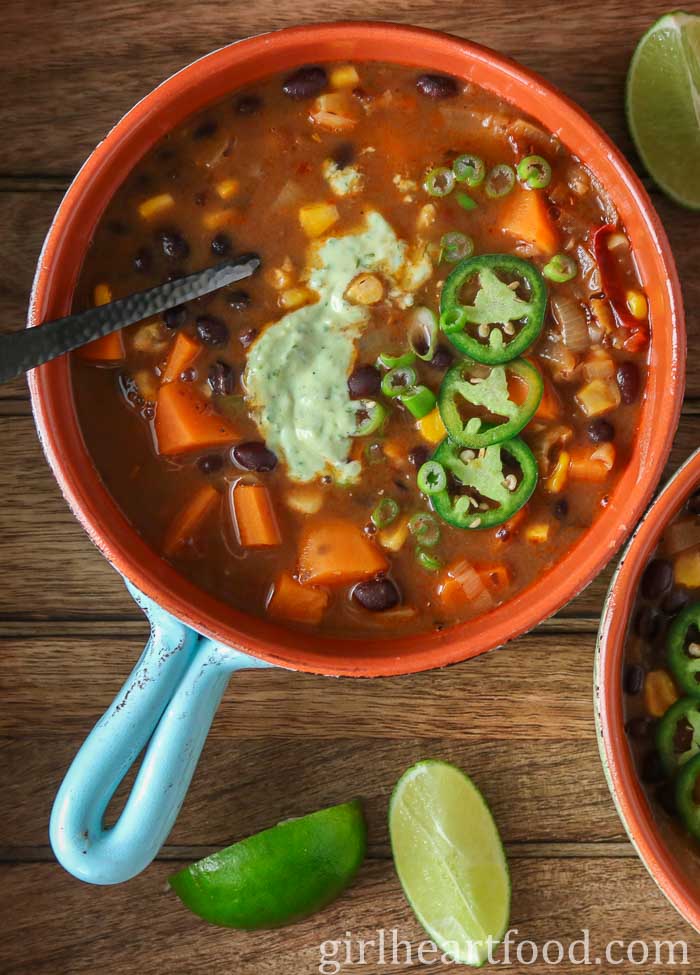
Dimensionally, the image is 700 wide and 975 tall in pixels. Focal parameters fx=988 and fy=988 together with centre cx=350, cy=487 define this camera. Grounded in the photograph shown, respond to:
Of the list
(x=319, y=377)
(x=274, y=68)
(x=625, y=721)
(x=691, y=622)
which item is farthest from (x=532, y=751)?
(x=274, y=68)

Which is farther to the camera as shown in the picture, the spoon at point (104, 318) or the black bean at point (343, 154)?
the black bean at point (343, 154)

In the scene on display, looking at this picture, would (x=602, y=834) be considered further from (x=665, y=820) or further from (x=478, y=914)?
(x=478, y=914)

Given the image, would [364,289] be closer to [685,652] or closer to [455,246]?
[455,246]

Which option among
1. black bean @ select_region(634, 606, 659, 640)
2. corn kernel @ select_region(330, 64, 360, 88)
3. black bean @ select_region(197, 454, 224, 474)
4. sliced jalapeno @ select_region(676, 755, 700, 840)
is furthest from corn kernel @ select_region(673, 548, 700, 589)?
corn kernel @ select_region(330, 64, 360, 88)

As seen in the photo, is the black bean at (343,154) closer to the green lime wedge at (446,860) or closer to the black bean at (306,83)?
the black bean at (306,83)

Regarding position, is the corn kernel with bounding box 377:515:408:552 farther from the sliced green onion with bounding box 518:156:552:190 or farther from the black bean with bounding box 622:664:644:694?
the sliced green onion with bounding box 518:156:552:190

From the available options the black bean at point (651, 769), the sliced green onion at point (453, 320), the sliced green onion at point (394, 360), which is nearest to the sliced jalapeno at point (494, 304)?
the sliced green onion at point (453, 320)
